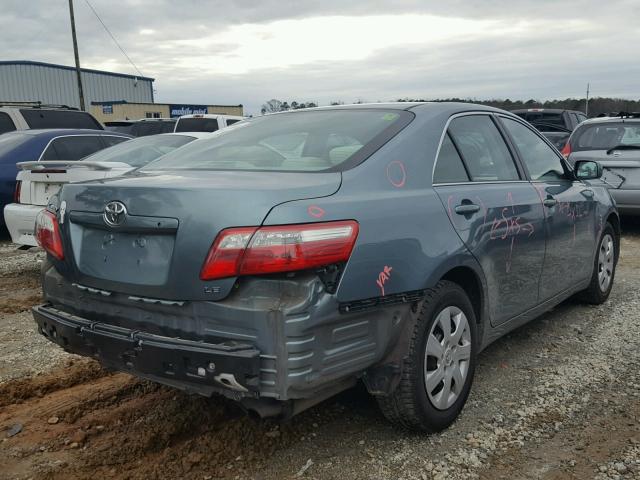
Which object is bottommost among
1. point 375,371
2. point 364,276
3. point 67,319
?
point 375,371

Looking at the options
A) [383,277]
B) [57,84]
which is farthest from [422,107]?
[57,84]

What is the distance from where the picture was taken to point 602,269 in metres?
5.34

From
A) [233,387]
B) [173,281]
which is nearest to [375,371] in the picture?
[233,387]

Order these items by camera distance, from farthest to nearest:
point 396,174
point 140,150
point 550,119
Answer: point 550,119 < point 140,150 < point 396,174

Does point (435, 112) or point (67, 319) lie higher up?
point (435, 112)

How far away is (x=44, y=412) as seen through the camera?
3.43m

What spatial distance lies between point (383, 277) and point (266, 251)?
1.82ft

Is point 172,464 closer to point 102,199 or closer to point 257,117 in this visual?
point 102,199

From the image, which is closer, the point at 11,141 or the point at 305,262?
the point at 305,262

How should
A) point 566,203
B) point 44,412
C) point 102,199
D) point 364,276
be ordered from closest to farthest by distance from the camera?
point 364,276 < point 102,199 < point 44,412 < point 566,203

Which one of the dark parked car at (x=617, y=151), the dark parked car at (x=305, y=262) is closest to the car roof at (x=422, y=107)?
the dark parked car at (x=305, y=262)

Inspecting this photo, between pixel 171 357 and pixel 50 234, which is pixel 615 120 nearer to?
pixel 50 234

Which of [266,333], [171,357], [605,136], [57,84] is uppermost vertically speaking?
[57,84]

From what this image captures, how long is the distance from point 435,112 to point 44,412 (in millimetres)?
2723
